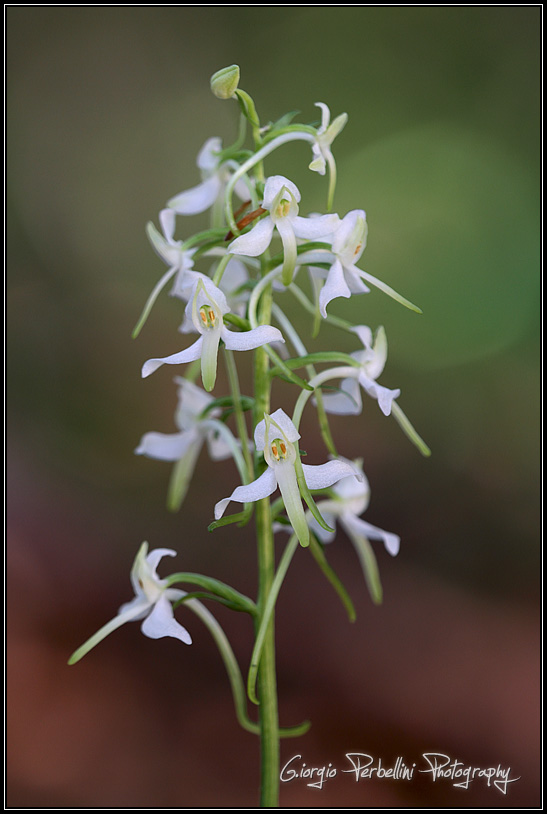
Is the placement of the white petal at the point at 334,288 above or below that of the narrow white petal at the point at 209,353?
above

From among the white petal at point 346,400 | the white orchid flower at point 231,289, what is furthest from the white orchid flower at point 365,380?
the white orchid flower at point 231,289

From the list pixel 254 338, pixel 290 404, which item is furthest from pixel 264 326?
pixel 290 404

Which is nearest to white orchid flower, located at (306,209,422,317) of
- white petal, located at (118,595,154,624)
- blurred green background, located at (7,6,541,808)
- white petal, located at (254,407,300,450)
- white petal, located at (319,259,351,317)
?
white petal, located at (319,259,351,317)

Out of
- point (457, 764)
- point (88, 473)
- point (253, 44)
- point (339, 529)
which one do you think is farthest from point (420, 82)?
point (457, 764)

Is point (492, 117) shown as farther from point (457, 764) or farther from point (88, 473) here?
point (457, 764)

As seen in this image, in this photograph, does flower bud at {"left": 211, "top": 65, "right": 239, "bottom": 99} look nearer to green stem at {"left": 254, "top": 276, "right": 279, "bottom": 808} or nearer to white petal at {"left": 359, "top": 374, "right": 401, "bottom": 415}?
green stem at {"left": 254, "top": 276, "right": 279, "bottom": 808}

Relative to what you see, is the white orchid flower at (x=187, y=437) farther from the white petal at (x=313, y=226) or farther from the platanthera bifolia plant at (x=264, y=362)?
the white petal at (x=313, y=226)
